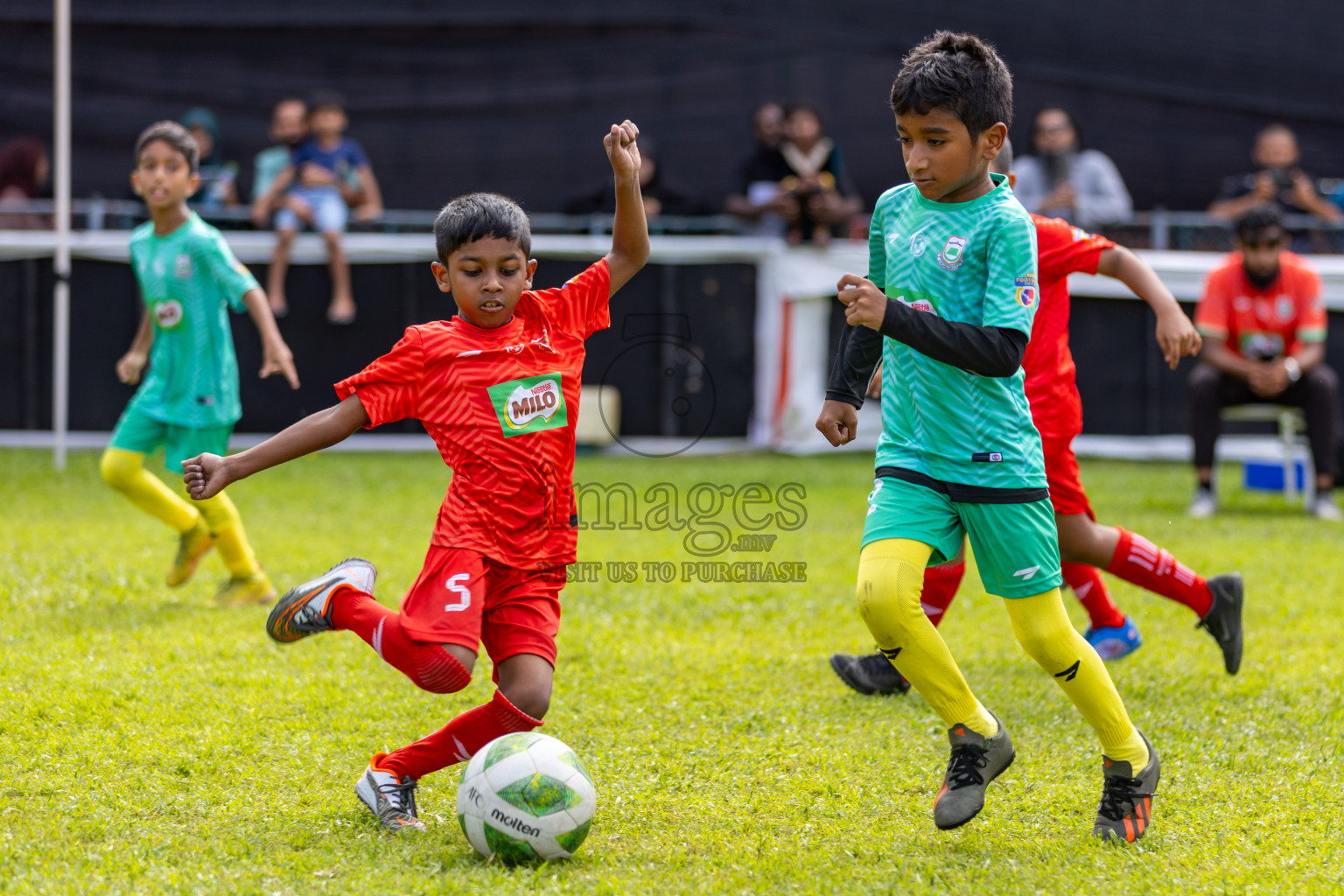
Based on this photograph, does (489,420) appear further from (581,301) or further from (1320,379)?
(1320,379)

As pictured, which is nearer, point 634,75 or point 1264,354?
point 1264,354

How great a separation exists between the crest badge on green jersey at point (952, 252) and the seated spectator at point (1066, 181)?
860 centimetres

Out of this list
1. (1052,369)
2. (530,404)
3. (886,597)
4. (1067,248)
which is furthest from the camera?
(1052,369)

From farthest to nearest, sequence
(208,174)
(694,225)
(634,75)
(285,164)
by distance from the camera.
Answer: (634,75) < (285,164) < (208,174) < (694,225)

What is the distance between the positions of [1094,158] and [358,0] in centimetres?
746

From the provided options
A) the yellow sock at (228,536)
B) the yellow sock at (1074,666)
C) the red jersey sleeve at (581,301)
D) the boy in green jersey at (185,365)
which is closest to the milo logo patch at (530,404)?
the red jersey sleeve at (581,301)

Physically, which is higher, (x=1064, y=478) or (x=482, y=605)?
(x=1064, y=478)

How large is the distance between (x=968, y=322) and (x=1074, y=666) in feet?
2.89

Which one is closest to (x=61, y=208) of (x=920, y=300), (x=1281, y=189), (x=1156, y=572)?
(x=1156, y=572)

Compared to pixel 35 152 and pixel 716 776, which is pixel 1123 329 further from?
pixel 35 152

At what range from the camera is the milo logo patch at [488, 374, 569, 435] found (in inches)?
136

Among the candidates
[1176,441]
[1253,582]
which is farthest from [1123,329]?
[1253,582]

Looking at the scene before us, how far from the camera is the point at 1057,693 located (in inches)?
188

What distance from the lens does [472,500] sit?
11.3 ft
